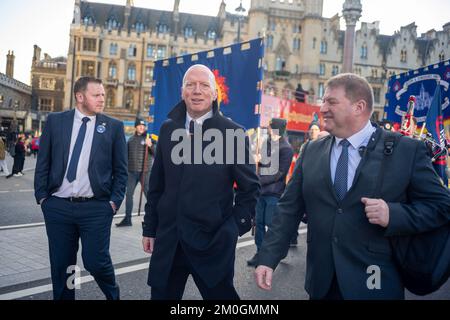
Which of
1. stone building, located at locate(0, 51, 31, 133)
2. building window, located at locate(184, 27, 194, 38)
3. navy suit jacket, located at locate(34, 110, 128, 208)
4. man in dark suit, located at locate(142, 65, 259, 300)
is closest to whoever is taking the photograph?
man in dark suit, located at locate(142, 65, 259, 300)

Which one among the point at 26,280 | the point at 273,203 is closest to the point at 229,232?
the point at 26,280

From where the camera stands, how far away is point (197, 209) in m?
2.64

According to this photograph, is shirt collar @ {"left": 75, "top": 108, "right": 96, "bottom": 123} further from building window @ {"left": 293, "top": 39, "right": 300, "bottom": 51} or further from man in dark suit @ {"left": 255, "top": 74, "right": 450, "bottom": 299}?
building window @ {"left": 293, "top": 39, "right": 300, "bottom": 51}

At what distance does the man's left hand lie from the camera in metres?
1.99

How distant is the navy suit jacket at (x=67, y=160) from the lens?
342 centimetres

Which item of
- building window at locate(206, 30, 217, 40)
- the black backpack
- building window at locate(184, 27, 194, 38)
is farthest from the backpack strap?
building window at locate(184, 27, 194, 38)

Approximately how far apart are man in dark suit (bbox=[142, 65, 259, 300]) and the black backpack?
102 centimetres

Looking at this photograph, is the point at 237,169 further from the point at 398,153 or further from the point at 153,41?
the point at 153,41

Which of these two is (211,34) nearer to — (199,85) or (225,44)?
(225,44)

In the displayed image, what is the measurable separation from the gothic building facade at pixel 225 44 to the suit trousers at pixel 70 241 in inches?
1994

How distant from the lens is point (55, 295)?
3271 millimetres

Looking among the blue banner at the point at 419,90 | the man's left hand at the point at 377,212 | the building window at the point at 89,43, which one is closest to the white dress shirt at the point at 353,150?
the man's left hand at the point at 377,212

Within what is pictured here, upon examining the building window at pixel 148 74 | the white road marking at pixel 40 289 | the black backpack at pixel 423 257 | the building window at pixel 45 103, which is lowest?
the white road marking at pixel 40 289

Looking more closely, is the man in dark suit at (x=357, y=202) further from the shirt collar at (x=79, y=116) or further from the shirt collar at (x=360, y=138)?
the shirt collar at (x=79, y=116)
